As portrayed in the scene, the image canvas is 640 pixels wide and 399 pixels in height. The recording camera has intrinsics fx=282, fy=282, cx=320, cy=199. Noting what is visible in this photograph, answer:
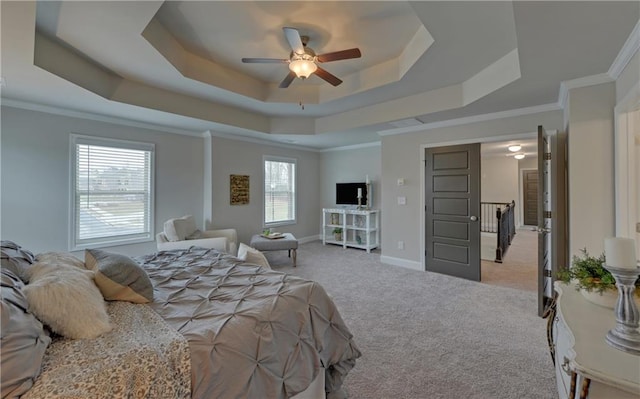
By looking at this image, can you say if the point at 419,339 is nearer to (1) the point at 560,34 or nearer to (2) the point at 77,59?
(1) the point at 560,34

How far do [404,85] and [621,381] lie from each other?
3475 mm

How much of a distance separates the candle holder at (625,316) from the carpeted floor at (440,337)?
1104 mm

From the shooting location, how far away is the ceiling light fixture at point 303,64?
2699mm

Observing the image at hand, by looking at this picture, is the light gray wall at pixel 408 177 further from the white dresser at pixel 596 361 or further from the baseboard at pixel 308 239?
the white dresser at pixel 596 361

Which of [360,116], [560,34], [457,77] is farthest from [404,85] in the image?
[560,34]

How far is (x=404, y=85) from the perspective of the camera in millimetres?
3691

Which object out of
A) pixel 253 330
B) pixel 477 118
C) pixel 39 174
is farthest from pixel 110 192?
pixel 477 118

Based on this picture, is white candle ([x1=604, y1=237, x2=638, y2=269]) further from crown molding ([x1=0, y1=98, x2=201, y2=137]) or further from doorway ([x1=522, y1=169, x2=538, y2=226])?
doorway ([x1=522, y1=169, x2=538, y2=226])

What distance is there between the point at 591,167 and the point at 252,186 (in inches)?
210

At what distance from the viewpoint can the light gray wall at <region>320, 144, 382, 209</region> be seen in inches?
265

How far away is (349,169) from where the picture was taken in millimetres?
7145

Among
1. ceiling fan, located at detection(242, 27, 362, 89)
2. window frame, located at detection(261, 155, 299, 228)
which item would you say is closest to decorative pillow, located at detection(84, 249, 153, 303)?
ceiling fan, located at detection(242, 27, 362, 89)

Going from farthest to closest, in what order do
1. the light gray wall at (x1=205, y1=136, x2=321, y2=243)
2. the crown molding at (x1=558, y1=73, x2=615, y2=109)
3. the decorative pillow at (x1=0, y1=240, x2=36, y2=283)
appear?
1. the light gray wall at (x1=205, y1=136, x2=321, y2=243)
2. the crown molding at (x1=558, y1=73, x2=615, y2=109)
3. the decorative pillow at (x1=0, y1=240, x2=36, y2=283)

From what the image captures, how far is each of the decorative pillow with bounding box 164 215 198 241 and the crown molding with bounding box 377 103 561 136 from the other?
3.71 metres
